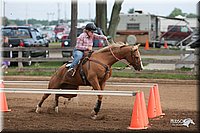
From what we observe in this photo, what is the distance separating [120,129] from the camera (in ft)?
31.7

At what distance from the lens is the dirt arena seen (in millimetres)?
9898

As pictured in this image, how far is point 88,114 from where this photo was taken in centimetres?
1196

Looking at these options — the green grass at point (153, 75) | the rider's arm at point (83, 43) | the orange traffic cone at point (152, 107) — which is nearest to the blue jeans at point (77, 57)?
the rider's arm at point (83, 43)

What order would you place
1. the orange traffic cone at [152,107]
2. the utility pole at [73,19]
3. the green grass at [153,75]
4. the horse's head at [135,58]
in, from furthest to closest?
the utility pole at [73,19] < the green grass at [153,75] < the orange traffic cone at [152,107] < the horse's head at [135,58]

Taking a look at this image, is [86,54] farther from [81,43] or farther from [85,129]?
[85,129]

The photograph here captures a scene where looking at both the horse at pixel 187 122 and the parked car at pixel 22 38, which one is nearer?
the horse at pixel 187 122

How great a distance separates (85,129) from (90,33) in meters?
2.70

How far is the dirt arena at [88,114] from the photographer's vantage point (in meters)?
9.90

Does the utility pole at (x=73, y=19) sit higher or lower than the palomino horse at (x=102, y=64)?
higher

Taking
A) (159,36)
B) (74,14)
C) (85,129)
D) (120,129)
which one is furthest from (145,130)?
(159,36)

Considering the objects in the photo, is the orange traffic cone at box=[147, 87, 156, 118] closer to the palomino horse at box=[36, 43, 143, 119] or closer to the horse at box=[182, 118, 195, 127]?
the palomino horse at box=[36, 43, 143, 119]

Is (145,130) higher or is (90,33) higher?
(90,33)

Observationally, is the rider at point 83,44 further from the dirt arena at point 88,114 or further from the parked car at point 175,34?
the parked car at point 175,34

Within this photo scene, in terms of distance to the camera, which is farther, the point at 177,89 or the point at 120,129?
the point at 177,89
